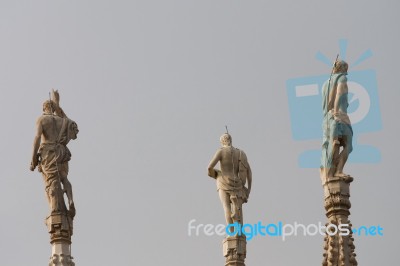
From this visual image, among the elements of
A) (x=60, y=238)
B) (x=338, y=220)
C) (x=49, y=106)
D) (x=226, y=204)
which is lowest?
(x=338, y=220)

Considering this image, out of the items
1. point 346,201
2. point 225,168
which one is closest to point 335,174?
point 346,201

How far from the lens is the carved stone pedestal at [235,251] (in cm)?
3391

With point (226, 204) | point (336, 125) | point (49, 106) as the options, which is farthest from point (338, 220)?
point (49, 106)

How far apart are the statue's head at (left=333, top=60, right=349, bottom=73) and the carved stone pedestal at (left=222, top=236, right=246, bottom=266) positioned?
478 cm

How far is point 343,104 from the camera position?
34.4 m

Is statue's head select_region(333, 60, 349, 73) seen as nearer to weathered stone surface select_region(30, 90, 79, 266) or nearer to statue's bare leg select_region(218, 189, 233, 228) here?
statue's bare leg select_region(218, 189, 233, 228)

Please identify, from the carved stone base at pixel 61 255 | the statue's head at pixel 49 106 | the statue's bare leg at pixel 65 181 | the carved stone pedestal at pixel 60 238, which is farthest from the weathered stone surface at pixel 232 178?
the statue's head at pixel 49 106

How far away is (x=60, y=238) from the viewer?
113ft

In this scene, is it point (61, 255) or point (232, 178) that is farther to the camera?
point (232, 178)

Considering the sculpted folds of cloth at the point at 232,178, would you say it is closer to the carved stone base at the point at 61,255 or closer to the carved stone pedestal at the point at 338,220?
the carved stone pedestal at the point at 338,220

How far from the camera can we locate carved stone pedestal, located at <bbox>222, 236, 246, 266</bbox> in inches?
1335

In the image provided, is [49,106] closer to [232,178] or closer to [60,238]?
[60,238]

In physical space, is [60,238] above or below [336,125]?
below

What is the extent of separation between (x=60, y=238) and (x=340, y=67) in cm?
812
